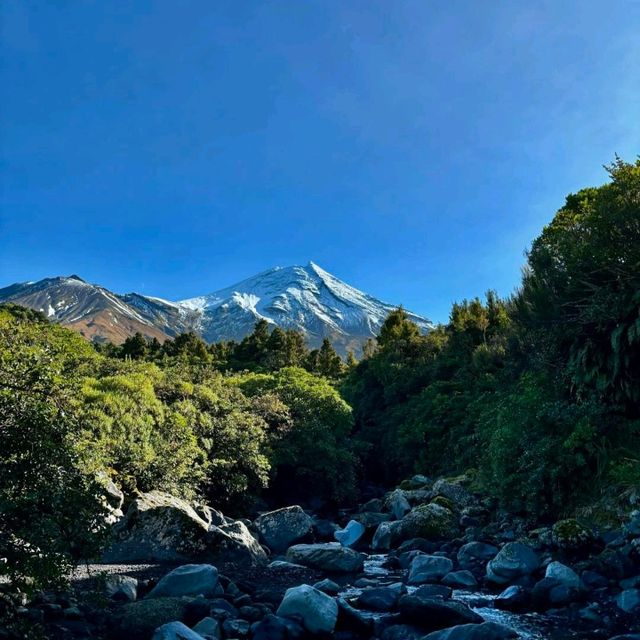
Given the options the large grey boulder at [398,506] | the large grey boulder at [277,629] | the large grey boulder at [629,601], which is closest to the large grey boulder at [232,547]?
the large grey boulder at [277,629]

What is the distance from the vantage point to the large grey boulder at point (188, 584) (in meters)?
9.63

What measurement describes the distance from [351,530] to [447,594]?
7899 mm

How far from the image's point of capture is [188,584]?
32.1ft

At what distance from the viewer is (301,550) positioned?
14.0 m

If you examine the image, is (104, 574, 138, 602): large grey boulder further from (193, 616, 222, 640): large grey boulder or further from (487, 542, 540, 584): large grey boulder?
(487, 542, 540, 584): large grey boulder

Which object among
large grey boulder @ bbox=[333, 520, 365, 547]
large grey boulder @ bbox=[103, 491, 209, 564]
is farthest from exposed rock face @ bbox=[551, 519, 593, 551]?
large grey boulder @ bbox=[103, 491, 209, 564]

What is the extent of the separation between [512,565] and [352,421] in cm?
2103

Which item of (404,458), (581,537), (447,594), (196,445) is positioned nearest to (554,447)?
(581,537)

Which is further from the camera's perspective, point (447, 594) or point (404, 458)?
point (404, 458)

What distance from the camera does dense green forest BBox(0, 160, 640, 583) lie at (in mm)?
5895

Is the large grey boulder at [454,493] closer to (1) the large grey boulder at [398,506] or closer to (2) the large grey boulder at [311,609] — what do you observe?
(1) the large grey boulder at [398,506]

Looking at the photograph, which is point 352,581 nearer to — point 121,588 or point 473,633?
point 473,633

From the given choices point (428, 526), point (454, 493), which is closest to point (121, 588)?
point (428, 526)

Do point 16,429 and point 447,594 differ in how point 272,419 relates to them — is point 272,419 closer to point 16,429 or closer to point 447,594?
point 447,594
